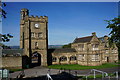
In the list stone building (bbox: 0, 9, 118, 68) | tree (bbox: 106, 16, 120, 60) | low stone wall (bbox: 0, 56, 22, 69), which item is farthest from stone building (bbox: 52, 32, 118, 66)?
tree (bbox: 106, 16, 120, 60)

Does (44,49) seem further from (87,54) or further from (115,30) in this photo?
(115,30)

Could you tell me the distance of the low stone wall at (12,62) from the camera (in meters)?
31.1

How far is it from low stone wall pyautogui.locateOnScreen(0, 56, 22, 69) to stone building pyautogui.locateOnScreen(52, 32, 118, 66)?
34.8 feet

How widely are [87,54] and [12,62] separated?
19.7 metres

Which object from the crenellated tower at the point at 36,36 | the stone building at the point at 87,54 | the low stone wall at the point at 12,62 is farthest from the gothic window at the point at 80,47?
the low stone wall at the point at 12,62

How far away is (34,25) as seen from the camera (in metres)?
36.9

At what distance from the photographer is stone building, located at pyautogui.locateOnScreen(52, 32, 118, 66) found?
36.4 m

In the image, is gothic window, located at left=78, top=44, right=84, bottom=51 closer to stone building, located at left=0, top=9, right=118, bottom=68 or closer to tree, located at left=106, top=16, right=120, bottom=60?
stone building, located at left=0, top=9, right=118, bottom=68

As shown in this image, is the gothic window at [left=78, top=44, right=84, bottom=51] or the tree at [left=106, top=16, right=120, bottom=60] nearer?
the tree at [left=106, top=16, right=120, bottom=60]

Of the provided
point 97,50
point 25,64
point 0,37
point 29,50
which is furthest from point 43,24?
point 0,37

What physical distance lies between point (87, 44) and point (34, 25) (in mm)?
15698

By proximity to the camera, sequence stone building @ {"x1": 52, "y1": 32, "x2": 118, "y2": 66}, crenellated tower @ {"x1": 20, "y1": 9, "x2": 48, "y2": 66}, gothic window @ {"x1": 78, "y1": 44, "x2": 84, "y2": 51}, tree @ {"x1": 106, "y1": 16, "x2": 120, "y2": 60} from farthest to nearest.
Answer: gothic window @ {"x1": 78, "y1": 44, "x2": 84, "y2": 51} < stone building @ {"x1": 52, "y1": 32, "x2": 118, "y2": 66} < crenellated tower @ {"x1": 20, "y1": 9, "x2": 48, "y2": 66} < tree @ {"x1": 106, "y1": 16, "x2": 120, "y2": 60}

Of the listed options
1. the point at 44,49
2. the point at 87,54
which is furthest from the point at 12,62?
the point at 87,54

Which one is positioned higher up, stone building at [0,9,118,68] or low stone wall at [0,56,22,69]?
stone building at [0,9,118,68]
